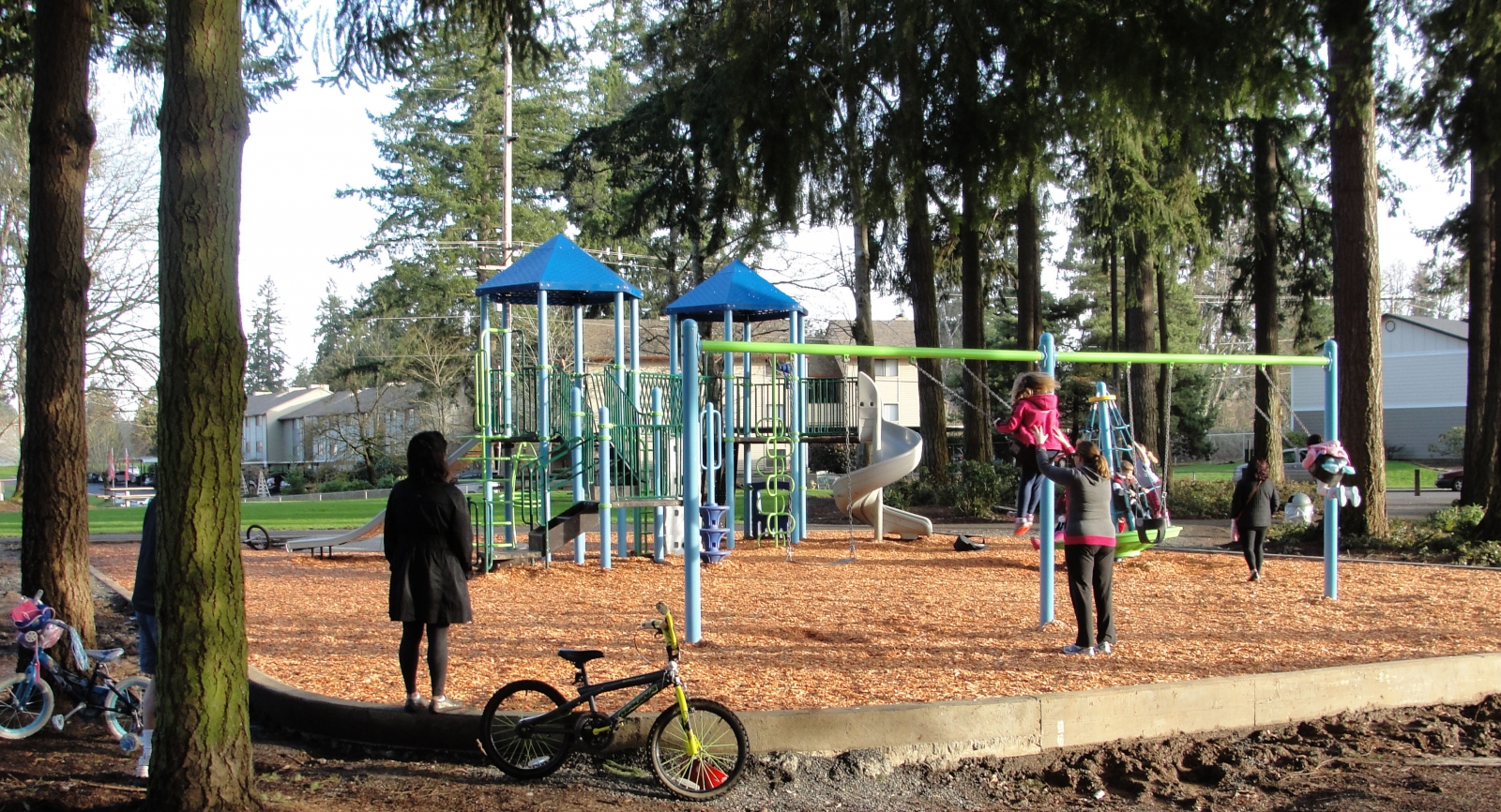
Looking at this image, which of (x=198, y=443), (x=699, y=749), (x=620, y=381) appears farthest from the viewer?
(x=620, y=381)

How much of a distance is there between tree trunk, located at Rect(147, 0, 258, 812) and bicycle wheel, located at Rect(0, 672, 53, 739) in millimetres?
2333

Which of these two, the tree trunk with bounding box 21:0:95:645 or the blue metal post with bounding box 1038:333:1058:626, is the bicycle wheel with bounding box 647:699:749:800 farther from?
the tree trunk with bounding box 21:0:95:645

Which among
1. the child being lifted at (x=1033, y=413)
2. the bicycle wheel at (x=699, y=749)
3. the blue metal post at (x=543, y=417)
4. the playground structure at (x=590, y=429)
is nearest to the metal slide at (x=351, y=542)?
the playground structure at (x=590, y=429)

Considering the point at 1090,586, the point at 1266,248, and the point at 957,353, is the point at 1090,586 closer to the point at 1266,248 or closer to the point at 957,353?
the point at 957,353

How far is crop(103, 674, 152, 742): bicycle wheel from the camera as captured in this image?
6.18m

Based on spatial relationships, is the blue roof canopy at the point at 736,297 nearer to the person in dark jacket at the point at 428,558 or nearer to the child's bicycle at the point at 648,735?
the person in dark jacket at the point at 428,558

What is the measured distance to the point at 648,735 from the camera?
17.9 ft

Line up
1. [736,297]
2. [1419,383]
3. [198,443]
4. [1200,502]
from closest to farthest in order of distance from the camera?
[198,443] → [736,297] → [1200,502] → [1419,383]

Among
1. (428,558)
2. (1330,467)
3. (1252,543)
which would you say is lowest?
(1252,543)

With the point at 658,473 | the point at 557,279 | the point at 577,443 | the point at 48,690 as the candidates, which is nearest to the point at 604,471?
the point at 577,443

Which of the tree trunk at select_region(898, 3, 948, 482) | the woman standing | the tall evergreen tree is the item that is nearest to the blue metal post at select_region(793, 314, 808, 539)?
the tree trunk at select_region(898, 3, 948, 482)

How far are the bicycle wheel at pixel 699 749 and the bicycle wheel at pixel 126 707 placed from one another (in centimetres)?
281

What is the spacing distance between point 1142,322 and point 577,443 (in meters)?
15.4

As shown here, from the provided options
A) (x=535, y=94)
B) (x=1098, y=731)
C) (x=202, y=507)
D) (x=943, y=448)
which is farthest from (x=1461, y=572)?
(x=535, y=94)
